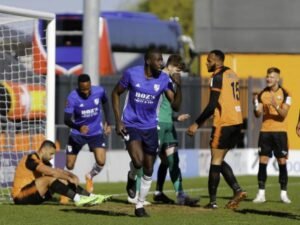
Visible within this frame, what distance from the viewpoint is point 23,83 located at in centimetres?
2112

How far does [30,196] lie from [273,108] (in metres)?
3.99

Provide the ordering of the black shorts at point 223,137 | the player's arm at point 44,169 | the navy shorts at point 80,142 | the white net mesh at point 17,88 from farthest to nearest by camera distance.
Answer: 1. the white net mesh at point 17,88
2. the navy shorts at point 80,142
3. the player's arm at point 44,169
4. the black shorts at point 223,137

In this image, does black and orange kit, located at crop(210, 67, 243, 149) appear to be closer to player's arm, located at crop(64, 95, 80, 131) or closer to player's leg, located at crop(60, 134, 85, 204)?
player's arm, located at crop(64, 95, 80, 131)

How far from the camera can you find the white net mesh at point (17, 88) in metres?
19.1

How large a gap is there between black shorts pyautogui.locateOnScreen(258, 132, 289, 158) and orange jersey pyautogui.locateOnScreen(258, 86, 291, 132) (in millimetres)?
79

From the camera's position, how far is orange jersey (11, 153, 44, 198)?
1592cm

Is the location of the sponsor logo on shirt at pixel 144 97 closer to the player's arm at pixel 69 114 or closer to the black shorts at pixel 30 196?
the black shorts at pixel 30 196

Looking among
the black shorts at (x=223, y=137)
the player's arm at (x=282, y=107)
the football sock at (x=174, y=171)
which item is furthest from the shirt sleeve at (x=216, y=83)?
the player's arm at (x=282, y=107)

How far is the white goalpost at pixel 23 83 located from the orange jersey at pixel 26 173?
6.03ft

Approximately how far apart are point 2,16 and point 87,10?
6.19 metres

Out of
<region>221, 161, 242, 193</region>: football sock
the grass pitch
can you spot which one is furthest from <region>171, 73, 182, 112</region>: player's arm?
the grass pitch

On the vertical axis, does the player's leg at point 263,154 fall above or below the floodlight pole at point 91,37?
below

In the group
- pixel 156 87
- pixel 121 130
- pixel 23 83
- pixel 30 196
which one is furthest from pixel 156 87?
pixel 23 83

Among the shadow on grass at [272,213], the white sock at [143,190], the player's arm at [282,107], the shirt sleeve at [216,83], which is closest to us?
the white sock at [143,190]
